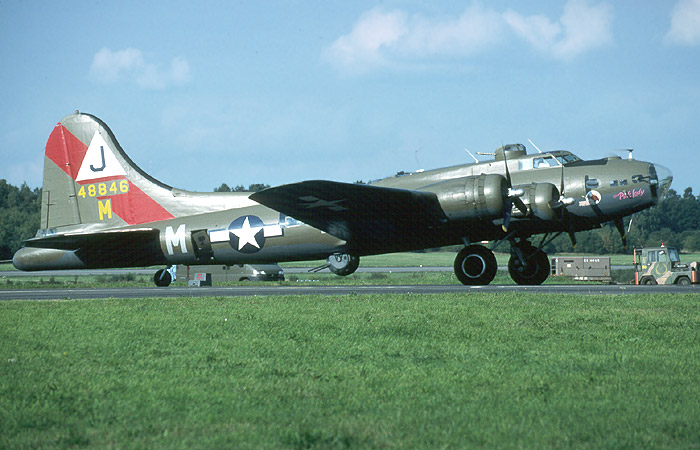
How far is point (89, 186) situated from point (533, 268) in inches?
716

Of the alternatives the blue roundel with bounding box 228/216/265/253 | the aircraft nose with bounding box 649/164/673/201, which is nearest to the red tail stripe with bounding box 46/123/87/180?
the blue roundel with bounding box 228/216/265/253

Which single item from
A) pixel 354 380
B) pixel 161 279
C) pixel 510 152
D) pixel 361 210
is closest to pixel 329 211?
pixel 361 210

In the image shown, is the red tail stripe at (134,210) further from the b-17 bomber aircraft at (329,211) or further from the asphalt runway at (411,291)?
the asphalt runway at (411,291)

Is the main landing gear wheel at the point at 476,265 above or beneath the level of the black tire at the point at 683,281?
above

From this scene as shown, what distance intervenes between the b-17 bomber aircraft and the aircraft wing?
53 millimetres

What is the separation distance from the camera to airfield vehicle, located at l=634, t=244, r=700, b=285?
36000 mm

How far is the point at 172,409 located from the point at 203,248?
765 inches

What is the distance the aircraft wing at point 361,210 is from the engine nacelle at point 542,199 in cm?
292

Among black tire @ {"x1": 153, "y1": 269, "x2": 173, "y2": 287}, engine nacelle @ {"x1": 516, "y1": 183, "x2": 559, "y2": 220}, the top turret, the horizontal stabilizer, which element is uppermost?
the top turret

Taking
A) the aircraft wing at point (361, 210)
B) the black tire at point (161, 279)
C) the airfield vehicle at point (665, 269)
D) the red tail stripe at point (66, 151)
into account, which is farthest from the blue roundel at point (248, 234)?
the airfield vehicle at point (665, 269)

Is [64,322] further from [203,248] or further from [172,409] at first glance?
[203,248]

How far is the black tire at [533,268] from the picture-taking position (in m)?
23.6

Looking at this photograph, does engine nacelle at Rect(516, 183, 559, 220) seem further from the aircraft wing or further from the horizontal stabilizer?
the horizontal stabilizer

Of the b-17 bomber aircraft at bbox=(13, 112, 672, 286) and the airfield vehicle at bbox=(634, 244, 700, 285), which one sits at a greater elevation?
the b-17 bomber aircraft at bbox=(13, 112, 672, 286)
